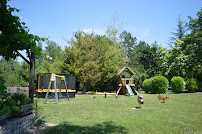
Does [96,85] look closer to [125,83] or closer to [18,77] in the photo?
[125,83]

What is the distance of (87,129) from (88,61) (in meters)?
17.2

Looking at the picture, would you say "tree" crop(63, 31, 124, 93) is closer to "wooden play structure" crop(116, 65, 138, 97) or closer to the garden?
the garden

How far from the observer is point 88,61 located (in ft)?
73.0

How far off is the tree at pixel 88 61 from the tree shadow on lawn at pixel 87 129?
1572 centimetres

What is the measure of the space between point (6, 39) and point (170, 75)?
32761 mm

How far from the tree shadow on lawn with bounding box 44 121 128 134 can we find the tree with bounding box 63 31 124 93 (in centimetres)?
1572

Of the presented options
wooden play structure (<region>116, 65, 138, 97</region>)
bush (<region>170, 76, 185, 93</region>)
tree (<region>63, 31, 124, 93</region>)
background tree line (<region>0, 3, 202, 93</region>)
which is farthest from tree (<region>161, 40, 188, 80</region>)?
tree (<region>63, 31, 124, 93</region>)

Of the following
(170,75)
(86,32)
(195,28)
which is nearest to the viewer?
(86,32)

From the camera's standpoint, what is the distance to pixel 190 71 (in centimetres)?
2886

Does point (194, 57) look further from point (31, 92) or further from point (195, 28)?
point (31, 92)

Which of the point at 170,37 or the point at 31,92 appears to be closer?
the point at 31,92

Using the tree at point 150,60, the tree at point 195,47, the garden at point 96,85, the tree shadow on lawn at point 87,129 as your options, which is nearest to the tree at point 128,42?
the garden at point 96,85

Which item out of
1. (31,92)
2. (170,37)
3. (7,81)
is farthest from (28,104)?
(170,37)

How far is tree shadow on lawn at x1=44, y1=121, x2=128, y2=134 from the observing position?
505 centimetres
